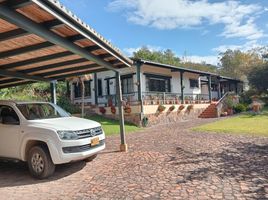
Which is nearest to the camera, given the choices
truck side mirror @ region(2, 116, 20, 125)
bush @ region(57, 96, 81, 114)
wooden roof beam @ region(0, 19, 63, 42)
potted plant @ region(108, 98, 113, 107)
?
wooden roof beam @ region(0, 19, 63, 42)

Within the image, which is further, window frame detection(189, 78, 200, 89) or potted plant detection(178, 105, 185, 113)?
window frame detection(189, 78, 200, 89)

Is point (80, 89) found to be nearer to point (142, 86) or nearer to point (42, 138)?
point (142, 86)

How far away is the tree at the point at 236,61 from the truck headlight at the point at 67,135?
199ft

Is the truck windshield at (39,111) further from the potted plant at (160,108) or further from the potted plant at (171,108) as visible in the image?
the potted plant at (171,108)

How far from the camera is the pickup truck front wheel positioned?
7.67 meters

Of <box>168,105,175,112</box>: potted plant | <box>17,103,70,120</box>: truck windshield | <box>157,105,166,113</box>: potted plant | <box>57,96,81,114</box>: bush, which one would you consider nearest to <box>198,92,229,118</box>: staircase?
<box>168,105,175,112</box>: potted plant

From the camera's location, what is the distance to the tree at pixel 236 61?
65.3 meters

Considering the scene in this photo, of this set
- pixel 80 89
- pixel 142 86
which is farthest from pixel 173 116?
pixel 80 89

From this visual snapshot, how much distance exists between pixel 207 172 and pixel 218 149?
306 centimetres

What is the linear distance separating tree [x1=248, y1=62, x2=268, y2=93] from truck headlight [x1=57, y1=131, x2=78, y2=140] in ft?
116

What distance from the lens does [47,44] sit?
8.03 meters

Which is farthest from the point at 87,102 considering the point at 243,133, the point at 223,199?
the point at 223,199

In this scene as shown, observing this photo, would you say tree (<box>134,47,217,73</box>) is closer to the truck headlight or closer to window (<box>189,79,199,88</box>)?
window (<box>189,79,199,88</box>)

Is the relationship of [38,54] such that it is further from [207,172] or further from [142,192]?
[207,172]
